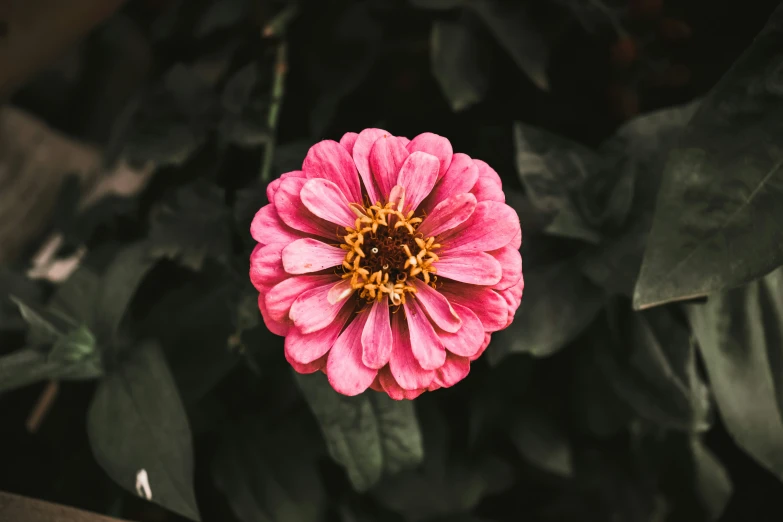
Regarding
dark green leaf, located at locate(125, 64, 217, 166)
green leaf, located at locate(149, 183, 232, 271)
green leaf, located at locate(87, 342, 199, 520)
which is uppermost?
dark green leaf, located at locate(125, 64, 217, 166)

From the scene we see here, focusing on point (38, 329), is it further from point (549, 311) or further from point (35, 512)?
point (549, 311)

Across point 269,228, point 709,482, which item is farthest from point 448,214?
point 709,482

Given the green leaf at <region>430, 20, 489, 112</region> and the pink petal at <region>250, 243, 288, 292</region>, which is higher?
the pink petal at <region>250, 243, 288, 292</region>

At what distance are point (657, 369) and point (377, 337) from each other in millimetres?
395

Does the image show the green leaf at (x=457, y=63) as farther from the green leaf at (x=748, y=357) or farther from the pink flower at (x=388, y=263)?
the green leaf at (x=748, y=357)

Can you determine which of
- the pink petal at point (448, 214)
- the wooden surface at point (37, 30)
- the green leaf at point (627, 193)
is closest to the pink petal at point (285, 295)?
the pink petal at point (448, 214)

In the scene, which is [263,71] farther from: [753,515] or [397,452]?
[753,515]

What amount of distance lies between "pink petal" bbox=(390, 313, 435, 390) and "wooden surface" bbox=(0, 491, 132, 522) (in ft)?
0.83

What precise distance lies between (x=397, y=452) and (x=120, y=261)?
357mm

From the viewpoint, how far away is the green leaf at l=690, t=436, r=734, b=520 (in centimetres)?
75

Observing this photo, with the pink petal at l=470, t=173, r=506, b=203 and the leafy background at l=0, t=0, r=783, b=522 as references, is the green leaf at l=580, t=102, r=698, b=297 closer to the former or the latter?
the leafy background at l=0, t=0, r=783, b=522

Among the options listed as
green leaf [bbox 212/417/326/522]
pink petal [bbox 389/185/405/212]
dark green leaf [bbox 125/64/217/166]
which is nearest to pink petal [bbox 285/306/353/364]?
pink petal [bbox 389/185/405/212]

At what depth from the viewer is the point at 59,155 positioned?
1181 millimetres

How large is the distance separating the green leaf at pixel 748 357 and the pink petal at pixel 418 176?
0.35m
